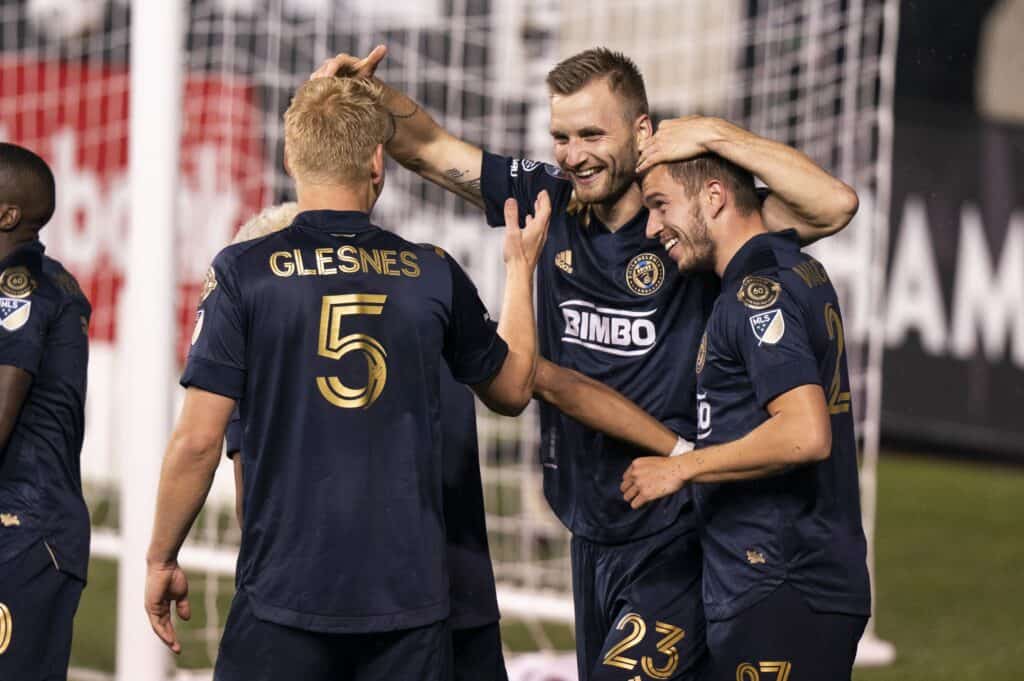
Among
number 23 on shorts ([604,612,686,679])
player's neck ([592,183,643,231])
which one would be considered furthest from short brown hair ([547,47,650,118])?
number 23 on shorts ([604,612,686,679])

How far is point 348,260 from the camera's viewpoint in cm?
341

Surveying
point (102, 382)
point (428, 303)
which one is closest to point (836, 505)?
point (428, 303)

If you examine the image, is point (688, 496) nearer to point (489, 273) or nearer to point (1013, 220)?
point (489, 273)

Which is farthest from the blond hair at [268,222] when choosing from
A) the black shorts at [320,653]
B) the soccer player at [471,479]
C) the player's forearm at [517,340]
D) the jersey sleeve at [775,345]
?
the jersey sleeve at [775,345]

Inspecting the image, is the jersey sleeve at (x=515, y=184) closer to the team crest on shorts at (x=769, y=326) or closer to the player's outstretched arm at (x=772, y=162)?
the player's outstretched arm at (x=772, y=162)

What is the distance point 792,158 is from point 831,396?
0.65 metres

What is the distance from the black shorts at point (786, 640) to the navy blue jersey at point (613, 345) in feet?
1.80

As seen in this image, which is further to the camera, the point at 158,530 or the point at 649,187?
the point at 649,187

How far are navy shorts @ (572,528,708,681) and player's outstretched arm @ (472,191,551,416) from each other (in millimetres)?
793

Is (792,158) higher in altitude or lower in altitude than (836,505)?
higher

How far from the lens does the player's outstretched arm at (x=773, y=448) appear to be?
11.4ft

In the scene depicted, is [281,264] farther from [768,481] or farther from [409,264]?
[768,481]

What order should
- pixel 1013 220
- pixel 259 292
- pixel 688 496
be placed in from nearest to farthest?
pixel 259 292 < pixel 688 496 < pixel 1013 220

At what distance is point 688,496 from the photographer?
4195 mm
